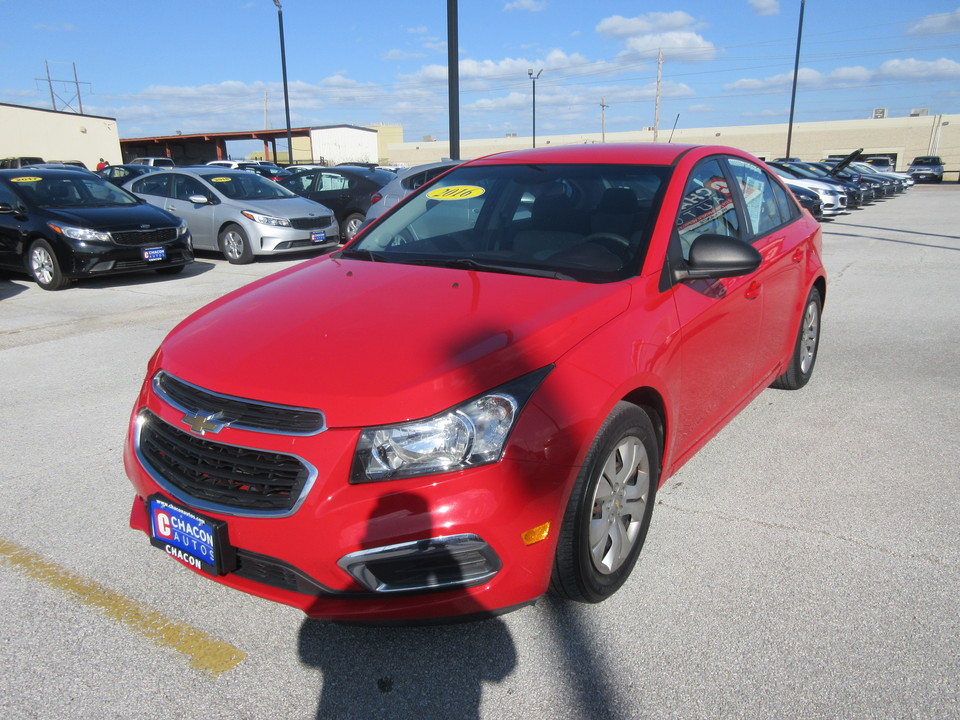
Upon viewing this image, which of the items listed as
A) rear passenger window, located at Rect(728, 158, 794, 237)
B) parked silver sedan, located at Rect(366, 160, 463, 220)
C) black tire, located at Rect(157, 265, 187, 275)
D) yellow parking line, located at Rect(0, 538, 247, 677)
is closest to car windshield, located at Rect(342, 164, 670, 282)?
rear passenger window, located at Rect(728, 158, 794, 237)

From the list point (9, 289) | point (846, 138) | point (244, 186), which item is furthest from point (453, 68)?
point (846, 138)

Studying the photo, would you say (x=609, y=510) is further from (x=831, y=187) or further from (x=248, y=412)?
(x=831, y=187)

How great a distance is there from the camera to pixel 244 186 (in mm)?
12688

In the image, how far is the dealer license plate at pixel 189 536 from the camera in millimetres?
2268

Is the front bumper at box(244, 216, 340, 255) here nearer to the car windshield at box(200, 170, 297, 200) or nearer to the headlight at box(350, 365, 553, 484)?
the car windshield at box(200, 170, 297, 200)

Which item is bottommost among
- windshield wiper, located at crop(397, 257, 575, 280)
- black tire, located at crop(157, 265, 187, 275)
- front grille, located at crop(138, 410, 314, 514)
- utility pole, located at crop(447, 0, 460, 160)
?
black tire, located at crop(157, 265, 187, 275)

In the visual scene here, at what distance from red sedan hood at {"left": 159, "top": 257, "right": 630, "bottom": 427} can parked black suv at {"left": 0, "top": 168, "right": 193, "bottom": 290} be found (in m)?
7.33

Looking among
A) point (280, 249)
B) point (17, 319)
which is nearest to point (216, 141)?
point (280, 249)

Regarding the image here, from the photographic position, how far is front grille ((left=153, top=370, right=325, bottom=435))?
2207mm

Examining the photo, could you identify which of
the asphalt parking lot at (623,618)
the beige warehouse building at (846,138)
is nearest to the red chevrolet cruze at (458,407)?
the asphalt parking lot at (623,618)

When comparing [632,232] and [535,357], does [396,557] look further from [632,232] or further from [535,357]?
[632,232]

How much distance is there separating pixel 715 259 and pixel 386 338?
143 centimetres

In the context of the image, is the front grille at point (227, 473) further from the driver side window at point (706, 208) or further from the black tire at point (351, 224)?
the black tire at point (351, 224)

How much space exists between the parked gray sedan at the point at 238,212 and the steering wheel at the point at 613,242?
9.31 metres
